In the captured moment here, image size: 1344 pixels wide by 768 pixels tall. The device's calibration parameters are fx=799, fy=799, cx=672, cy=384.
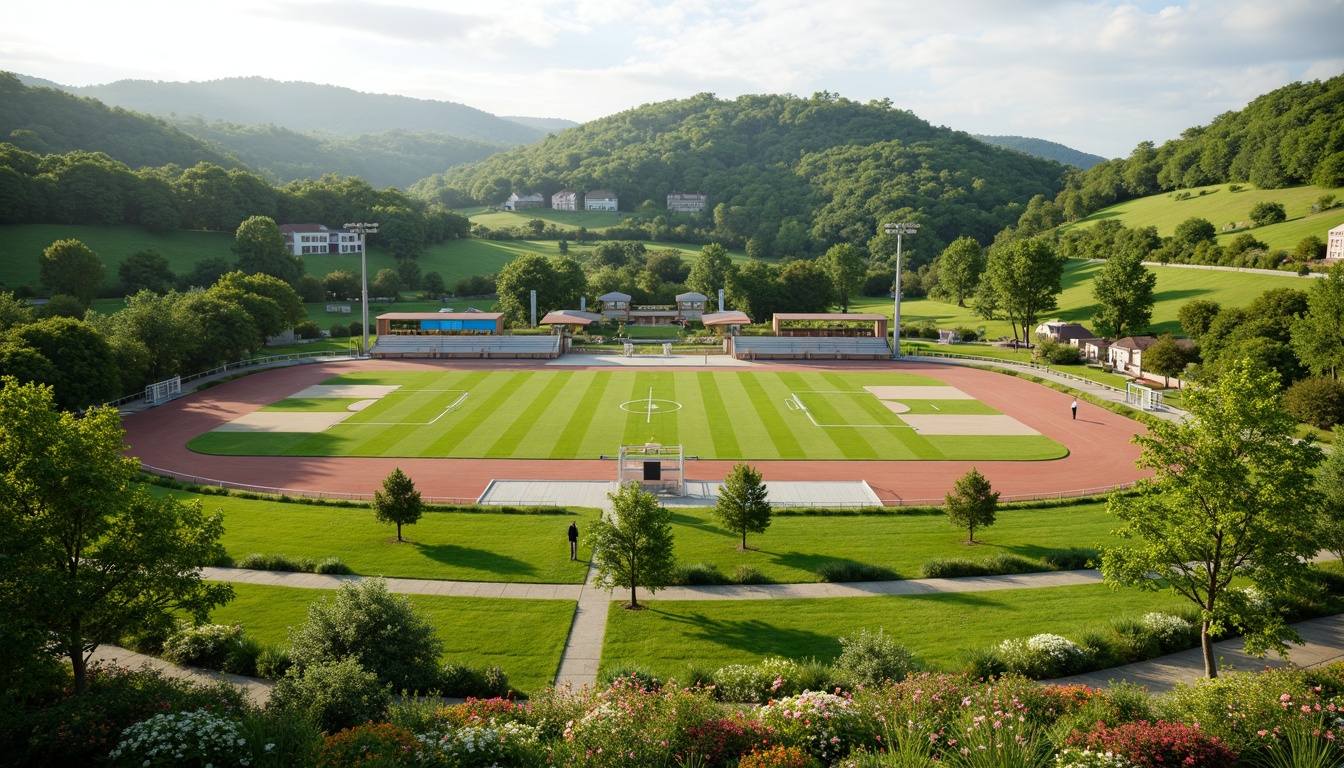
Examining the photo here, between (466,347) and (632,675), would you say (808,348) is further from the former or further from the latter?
(632,675)

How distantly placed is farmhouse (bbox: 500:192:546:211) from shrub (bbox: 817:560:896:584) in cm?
17748

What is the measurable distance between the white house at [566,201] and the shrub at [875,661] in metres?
180

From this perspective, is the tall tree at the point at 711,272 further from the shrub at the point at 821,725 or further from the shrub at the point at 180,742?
the shrub at the point at 180,742

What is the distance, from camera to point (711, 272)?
103812 millimetres

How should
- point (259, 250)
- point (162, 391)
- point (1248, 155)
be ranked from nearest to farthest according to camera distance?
point (162, 391)
point (259, 250)
point (1248, 155)

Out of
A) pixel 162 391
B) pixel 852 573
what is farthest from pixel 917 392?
pixel 162 391

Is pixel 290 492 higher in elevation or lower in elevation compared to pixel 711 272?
lower

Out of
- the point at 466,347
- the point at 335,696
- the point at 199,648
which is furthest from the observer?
the point at 466,347

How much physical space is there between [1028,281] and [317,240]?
103 m

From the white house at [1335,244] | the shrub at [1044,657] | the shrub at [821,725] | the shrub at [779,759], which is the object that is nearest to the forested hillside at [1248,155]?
the white house at [1335,244]

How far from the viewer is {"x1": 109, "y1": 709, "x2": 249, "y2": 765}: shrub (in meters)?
11.5

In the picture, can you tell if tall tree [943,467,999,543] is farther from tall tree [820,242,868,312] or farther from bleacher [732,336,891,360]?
tall tree [820,242,868,312]

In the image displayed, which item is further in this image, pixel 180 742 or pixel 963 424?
pixel 963 424

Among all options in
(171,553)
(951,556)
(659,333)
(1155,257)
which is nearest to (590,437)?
(951,556)
